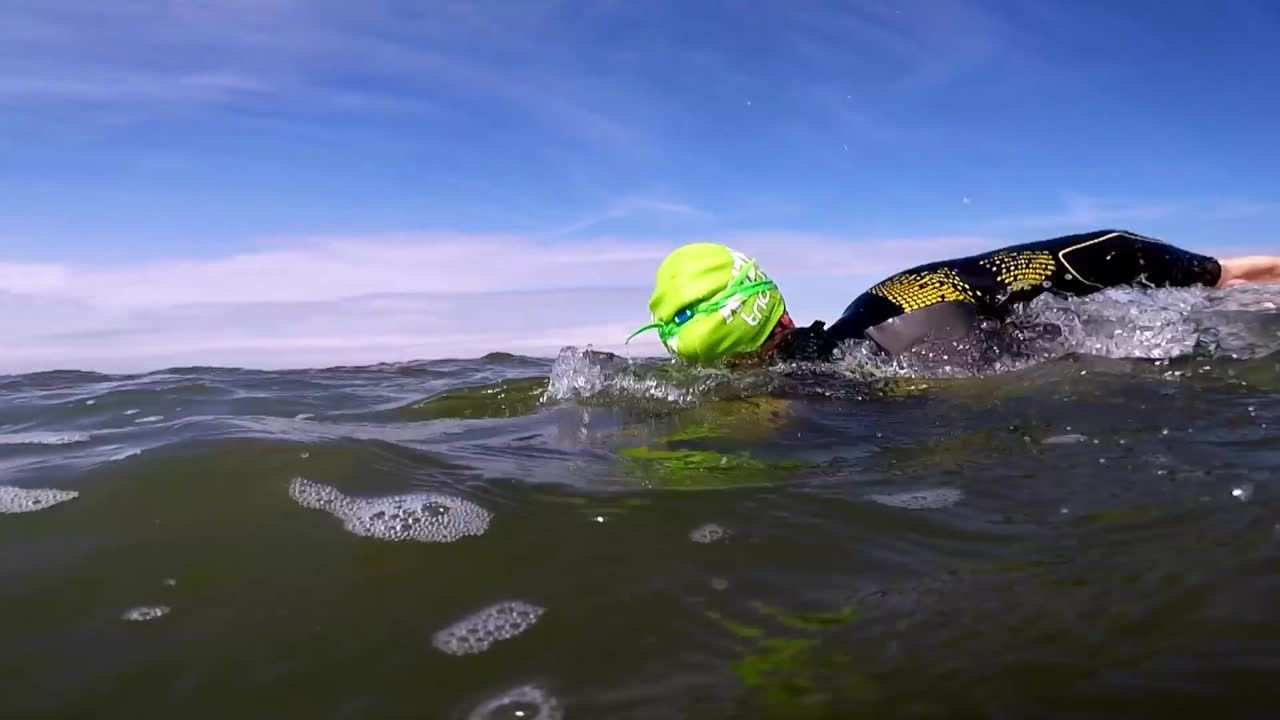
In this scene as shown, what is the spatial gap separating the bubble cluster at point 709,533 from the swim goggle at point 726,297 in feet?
8.75

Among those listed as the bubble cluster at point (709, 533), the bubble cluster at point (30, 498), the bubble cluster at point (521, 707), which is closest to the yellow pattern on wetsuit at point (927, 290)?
the bubble cluster at point (709, 533)

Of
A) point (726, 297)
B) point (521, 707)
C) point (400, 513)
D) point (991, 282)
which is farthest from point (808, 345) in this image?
point (521, 707)

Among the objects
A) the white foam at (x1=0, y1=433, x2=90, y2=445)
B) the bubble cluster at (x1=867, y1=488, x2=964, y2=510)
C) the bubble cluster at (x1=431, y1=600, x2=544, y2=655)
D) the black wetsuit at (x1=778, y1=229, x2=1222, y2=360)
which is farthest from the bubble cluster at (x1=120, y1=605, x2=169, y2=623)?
the black wetsuit at (x1=778, y1=229, x2=1222, y2=360)

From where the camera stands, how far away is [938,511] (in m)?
2.49

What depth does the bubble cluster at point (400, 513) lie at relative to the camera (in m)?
2.40

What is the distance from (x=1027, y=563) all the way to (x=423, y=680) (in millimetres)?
1458

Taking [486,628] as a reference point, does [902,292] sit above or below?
above

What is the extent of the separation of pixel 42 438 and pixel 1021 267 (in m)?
5.41

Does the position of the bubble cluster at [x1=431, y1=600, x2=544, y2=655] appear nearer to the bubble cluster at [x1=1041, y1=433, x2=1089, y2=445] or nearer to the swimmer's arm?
the bubble cluster at [x1=1041, y1=433, x2=1089, y2=445]

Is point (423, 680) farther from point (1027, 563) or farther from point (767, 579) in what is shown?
point (1027, 563)

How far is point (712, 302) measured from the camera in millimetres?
4949

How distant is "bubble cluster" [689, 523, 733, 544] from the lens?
2314 mm

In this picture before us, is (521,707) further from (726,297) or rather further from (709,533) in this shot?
(726,297)

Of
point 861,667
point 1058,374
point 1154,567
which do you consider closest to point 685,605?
point 861,667
